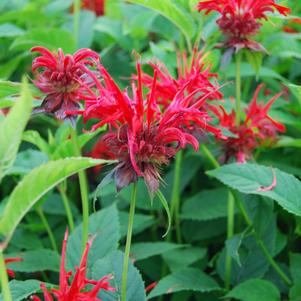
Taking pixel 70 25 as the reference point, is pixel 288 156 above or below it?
below

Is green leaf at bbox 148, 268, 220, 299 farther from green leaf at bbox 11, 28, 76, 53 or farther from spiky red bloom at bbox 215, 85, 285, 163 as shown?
green leaf at bbox 11, 28, 76, 53

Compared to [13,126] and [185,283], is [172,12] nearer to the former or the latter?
[185,283]

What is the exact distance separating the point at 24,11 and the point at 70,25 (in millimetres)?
161

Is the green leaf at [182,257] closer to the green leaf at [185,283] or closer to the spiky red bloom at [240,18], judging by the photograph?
the green leaf at [185,283]

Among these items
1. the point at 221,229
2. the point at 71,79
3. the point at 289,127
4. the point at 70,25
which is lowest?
the point at 221,229

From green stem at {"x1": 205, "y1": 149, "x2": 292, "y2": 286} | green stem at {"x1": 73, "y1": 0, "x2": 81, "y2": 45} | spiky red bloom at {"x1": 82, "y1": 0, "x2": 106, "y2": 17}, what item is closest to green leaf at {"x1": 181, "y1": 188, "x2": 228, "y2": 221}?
green stem at {"x1": 205, "y1": 149, "x2": 292, "y2": 286}

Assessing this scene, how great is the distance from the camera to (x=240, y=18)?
41.8 inches

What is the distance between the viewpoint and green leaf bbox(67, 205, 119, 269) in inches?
37.1

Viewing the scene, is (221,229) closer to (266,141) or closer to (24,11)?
(266,141)

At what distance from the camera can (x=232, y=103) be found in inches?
47.7

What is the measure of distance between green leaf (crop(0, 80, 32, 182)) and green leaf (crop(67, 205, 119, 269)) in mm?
431

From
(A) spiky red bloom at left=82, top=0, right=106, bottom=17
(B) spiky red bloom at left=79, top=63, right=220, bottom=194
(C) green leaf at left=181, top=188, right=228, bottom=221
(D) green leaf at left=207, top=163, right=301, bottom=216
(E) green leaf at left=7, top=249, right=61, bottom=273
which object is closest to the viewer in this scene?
(B) spiky red bloom at left=79, top=63, right=220, bottom=194

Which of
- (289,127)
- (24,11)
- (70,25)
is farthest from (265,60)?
(24,11)

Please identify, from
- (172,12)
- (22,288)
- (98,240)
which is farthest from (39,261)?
(172,12)
